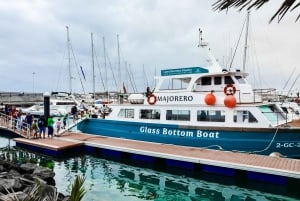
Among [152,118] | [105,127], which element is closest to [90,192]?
[152,118]

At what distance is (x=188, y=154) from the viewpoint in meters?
13.8

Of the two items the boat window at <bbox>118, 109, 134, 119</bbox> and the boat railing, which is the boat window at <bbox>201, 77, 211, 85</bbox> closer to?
the boat window at <bbox>118, 109, 134, 119</bbox>

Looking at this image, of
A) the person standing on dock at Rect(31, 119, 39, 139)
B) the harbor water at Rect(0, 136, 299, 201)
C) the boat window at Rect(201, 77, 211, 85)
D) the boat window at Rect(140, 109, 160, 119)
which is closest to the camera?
the harbor water at Rect(0, 136, 299, 201)

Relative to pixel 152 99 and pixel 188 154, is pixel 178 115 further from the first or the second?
pixel 188 154

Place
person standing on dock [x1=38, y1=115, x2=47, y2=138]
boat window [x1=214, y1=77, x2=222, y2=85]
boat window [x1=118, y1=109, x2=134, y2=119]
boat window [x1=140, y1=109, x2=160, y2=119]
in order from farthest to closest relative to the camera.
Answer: person standing on dock [x1=38, y1=115, x2=47, y2=138] → boat window [x1=118, y1=109, x2=134, y2=119] → boat window [x1=140, y1=109, x2=160, y2=119] → boat window [x1=214, y1=77, x2=222, y2=85]

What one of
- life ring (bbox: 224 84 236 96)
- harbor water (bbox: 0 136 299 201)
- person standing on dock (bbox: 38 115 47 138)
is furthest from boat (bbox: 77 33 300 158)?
person standing on dock (bbox: 38 115 47 138)

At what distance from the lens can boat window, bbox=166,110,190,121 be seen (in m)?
15.5

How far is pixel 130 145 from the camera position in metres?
16.3

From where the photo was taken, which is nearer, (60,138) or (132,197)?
(132,197)

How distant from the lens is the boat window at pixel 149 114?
54.2 feet

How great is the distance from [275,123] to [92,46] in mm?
31854

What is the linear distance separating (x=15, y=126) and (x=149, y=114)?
1179 cm

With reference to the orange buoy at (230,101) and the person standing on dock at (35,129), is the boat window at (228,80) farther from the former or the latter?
the person standing on dock at (35,129)

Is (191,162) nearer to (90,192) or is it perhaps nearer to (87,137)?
(90,192)
